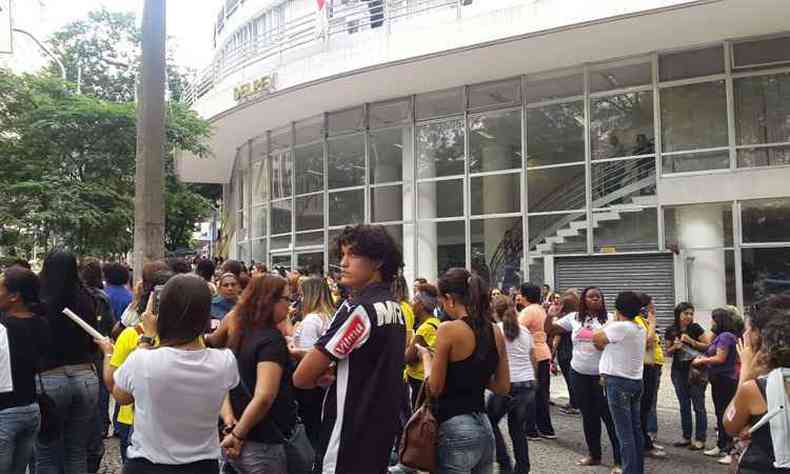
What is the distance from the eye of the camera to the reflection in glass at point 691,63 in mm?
14148

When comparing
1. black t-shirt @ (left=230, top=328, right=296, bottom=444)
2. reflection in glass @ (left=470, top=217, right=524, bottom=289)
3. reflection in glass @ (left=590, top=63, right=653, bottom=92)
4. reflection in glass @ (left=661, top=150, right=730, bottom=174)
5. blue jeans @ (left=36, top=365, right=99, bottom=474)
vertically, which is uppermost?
reflection in glass @ (left=590, top=63, right=653, bottom=92)

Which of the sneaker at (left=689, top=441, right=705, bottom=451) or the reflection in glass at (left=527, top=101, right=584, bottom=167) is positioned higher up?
the reflection in glass at (left=527, top=101, right=584, bottom=167)

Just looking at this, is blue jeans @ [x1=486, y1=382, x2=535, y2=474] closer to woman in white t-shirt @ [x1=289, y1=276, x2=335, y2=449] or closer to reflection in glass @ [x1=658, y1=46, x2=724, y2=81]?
woman in white t-shirt @ [x1=289, y1=276, x2=335, y2=449]

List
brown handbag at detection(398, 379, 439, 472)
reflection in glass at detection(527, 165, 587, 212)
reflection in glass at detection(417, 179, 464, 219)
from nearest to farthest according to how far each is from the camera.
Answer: brown handbag at detection(398, 379, 439, 472), reflection in glass at detection(527, 165, 587, 212), reflection in glass at detection(417, 179, 464, 219)

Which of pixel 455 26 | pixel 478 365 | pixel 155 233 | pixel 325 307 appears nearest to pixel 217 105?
pixel 455 26

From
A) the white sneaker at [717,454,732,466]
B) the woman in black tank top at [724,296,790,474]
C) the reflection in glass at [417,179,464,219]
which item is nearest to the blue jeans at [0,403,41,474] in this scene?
the woman in black tank top at [724,296,790,474]

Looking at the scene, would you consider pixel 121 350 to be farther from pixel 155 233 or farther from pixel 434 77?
pixel 434 77

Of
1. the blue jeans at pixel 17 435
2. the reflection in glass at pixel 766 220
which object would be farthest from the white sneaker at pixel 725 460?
the reflection in glass at pixel 766 220

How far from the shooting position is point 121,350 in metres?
4.04

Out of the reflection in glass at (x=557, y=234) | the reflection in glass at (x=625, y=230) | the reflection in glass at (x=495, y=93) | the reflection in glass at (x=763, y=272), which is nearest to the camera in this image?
the reflection in glass at (x=763, y=272)

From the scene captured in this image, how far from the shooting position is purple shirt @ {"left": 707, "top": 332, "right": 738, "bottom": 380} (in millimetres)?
6766

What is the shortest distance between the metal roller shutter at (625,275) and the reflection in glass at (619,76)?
3866 mm

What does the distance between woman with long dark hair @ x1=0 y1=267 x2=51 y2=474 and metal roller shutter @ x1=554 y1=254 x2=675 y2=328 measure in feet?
40.6

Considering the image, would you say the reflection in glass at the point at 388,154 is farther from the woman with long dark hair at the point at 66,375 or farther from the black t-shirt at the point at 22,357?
the black t-shirt at the point at 22,357
